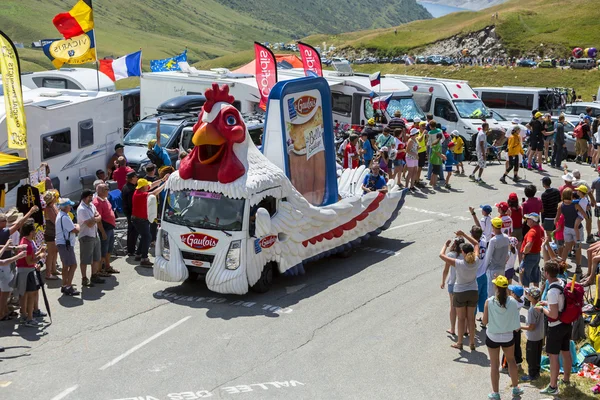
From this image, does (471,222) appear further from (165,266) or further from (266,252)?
(165,266)

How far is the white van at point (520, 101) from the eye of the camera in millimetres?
34375

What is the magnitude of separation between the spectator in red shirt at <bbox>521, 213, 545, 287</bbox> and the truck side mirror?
4.32 meters

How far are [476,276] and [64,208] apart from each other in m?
6.79

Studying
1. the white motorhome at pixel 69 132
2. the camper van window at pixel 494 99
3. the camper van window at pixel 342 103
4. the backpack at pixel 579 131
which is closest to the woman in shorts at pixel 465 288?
the white motorhome at pixel 69 132

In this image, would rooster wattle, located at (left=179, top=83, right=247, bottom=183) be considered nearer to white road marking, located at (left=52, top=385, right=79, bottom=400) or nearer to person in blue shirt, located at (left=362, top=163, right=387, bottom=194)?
white road marking, located at (left=52, top=385, right=79, bottom=400)

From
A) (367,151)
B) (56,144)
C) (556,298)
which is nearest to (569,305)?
(556,298)

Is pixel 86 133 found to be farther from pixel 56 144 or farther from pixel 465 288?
pixel 465 288

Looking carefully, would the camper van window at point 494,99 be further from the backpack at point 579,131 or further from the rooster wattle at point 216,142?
the rooster wattle at point 216,142

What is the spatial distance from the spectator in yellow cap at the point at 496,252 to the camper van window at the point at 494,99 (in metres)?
24.0

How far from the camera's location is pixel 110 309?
1291cm

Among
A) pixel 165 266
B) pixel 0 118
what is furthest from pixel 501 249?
pixel 0 118

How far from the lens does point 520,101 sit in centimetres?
3475

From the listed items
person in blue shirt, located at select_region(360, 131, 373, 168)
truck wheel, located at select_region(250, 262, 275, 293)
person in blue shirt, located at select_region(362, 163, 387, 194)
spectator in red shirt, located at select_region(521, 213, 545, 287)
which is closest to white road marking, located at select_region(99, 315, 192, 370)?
truck wheel, located at select_region(250, 262, 275, 293)

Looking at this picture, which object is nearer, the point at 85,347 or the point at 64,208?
the point at 85,347
